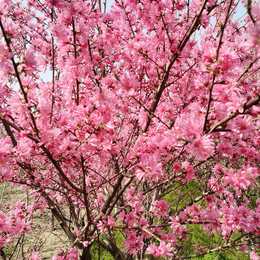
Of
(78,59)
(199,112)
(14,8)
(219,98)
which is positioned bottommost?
(199,112)

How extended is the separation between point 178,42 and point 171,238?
2.41 metres

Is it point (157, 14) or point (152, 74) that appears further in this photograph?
point (152, 74)

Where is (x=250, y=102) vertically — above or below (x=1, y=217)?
above

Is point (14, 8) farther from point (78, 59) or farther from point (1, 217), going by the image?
point (1, 217)

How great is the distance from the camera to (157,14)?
2.22 meters

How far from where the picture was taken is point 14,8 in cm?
Answer: 400

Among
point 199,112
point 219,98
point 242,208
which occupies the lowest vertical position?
point 242,208

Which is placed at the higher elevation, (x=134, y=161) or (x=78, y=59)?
(x=78, y=59)

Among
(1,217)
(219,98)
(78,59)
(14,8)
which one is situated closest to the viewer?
(219,98)

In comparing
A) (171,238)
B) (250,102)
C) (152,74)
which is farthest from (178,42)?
(171,238)

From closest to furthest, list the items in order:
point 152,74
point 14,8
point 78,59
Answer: point 78,59 < point 152,74 < point 14,8

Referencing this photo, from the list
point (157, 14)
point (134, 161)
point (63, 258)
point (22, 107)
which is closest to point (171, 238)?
point (134, 161)

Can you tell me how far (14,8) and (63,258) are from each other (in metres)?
4.71

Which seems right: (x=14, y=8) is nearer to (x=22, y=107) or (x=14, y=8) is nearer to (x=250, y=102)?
(x=22, y=107)
